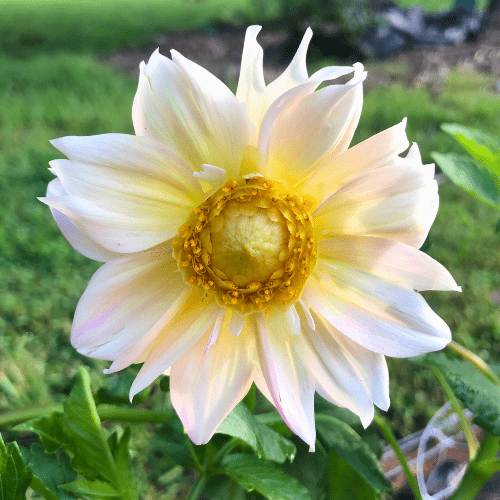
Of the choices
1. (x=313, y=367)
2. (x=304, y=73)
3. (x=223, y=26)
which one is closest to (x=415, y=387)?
(x=313, y=367)

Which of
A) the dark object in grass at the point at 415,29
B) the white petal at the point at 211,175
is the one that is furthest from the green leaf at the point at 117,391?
the dark object in grass at the point at 415,29

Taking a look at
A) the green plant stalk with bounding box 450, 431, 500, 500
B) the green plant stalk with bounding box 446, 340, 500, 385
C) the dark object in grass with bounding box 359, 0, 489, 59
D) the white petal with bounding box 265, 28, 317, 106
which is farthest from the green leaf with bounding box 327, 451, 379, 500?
the dark object in grass with bounding box 359, 0, 489, 59

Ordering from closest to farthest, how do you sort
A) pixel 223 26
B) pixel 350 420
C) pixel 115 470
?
pixel 115 470, pixel 350 420, pixel 223 26

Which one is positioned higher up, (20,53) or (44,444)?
(44,444)

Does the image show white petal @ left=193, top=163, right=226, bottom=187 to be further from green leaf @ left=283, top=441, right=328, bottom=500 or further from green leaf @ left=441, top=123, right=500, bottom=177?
green leaf @ left=283, top=441, right=328, bottom=500

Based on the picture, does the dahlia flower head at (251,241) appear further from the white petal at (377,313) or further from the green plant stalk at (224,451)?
the green plant stalk at (224,451)

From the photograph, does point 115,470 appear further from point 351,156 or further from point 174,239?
point 351,156
